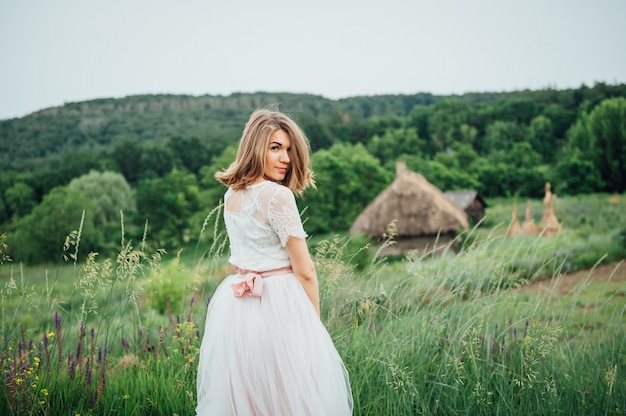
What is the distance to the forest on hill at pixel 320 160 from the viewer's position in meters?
24.1

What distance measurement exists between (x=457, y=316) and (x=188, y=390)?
192 centimetres

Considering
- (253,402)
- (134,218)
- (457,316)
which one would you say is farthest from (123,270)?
(134,218)

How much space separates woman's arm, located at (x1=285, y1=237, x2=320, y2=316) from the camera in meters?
2.17

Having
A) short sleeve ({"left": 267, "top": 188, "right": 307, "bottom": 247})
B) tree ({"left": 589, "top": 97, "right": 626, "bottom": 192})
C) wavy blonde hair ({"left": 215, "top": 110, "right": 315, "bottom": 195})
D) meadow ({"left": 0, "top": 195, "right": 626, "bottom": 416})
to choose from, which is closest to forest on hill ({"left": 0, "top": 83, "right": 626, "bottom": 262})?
tree ({"left": 589, "top": 97, "right": 626, "bottom": 192})

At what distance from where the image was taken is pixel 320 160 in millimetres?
28688

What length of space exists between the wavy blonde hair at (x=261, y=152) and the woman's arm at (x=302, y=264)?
0.37 meters

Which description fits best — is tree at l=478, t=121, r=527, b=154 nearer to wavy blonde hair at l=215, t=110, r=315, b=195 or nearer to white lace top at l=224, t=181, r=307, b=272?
wavy blonde hair at l=215, t=110, r=315, b=195

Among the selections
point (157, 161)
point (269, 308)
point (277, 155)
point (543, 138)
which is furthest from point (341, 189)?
point (269, 308)

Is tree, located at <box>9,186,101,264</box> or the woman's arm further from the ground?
the woman's arm

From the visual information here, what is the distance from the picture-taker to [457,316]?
357 centimetres

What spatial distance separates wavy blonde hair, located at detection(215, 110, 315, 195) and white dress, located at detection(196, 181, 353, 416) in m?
0.07

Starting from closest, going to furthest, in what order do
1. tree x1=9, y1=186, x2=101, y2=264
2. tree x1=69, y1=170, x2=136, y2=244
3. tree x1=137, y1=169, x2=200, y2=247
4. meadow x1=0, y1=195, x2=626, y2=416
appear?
meadow x1=0, y1=195, x2=626, y2=416 < tree x1=9, y1=186, x2=101, y2=264 < tree x1=69, y1=170, x2=136, y2=244 < tree x1=137, y1=169, x2=200, y2=247

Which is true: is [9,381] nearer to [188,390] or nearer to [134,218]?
[188,390]

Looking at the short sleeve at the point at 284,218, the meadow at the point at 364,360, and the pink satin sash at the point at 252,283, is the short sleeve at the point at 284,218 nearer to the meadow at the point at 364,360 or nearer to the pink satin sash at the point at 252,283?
the pink satin sash at the point at 252,283
